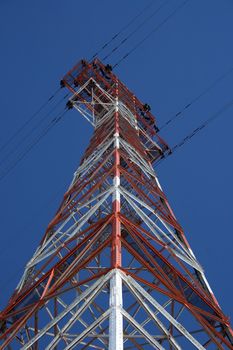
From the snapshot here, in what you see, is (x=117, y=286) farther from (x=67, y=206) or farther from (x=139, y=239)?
(x=67, y=206)

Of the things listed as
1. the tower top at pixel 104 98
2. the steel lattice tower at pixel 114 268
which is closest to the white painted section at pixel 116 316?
the steel lattice tower at pixel 114 268

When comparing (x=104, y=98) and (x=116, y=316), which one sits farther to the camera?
(x=104, y=98)

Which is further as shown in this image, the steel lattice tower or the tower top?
the tower top

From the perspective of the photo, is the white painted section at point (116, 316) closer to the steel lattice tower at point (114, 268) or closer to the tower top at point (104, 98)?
the steel lattice tower at point (114, 268)

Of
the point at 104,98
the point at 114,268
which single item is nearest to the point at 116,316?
the point at 114,268

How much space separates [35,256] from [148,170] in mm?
5397

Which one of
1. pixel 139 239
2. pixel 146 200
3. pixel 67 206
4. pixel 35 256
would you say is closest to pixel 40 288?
pixel 35 256

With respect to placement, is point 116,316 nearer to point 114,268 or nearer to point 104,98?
point 114,268

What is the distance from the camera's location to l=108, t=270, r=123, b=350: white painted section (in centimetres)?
509

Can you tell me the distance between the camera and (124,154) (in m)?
13.4

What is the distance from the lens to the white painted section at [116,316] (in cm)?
509

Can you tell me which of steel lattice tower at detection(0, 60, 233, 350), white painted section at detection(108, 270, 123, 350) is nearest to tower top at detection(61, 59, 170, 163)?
steel lattice tower at detection(0, 60, 233, 350)

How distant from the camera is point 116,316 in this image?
548cm

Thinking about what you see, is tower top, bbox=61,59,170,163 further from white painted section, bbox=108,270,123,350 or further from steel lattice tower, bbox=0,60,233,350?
white painted section, bbox=108,270,123,350
